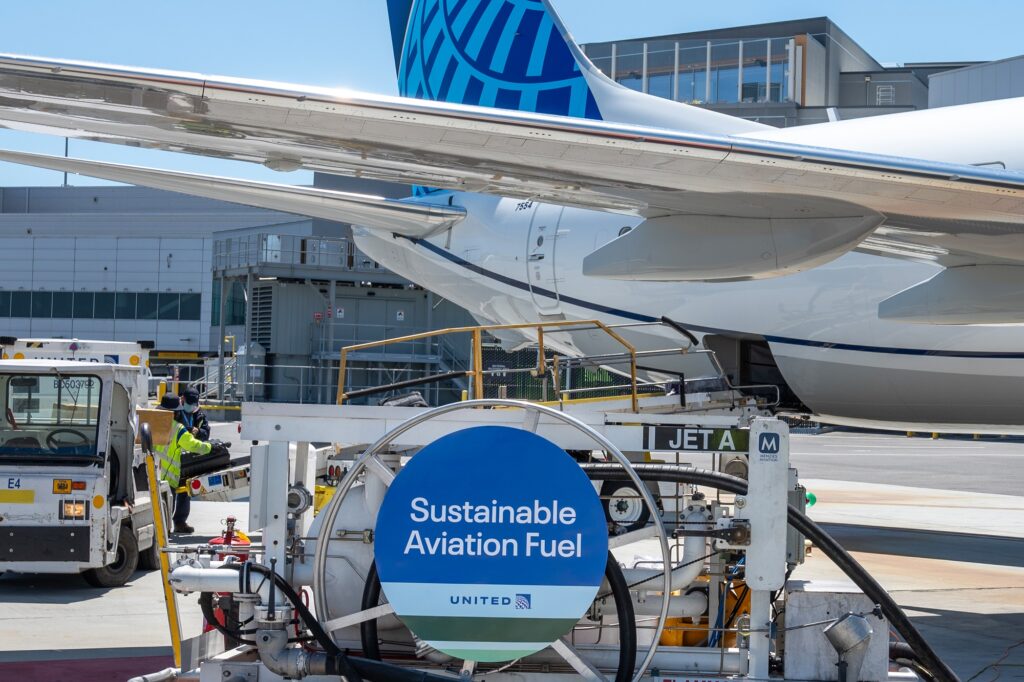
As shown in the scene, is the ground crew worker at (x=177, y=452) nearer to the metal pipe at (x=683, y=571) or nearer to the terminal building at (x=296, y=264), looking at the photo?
the metal pipe at (x=683, y=571)

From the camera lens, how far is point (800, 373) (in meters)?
13.4

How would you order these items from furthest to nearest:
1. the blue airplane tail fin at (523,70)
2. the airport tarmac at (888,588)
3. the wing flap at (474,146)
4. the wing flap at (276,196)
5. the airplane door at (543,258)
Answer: the blue airplane tail fin at (523,70) < the airplane door at (543,258) < the wing flap at (276,196) < the airport tarmac at (888,588) < the wing flap at (474,146)

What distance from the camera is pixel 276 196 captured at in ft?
46.2

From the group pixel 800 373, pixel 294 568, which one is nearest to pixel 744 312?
pixel 800 373

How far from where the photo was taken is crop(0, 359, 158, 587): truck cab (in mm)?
10297

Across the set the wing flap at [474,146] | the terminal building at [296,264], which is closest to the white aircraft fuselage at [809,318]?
the wing flap at [474,146]

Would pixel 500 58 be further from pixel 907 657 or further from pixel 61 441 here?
pixel 907 657

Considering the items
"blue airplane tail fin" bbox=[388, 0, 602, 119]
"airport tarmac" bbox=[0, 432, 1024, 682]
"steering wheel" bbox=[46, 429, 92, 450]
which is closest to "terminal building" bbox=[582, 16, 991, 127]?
"airport tarmac" bbox=[0, 432, 1024, 682]

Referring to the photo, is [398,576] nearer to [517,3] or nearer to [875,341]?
[875,341]

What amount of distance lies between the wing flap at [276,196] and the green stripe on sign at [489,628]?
314 inches

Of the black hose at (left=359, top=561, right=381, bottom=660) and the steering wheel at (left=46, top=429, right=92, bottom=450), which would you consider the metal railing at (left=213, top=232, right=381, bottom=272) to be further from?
the black hose at (left=359, top=561, right=381, bottom=660)

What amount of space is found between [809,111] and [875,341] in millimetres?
39606

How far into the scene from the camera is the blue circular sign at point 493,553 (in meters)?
5.21

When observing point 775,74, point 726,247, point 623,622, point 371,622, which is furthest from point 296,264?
point 623,622
